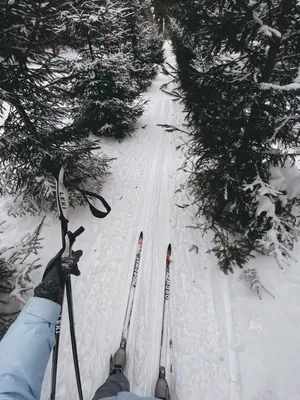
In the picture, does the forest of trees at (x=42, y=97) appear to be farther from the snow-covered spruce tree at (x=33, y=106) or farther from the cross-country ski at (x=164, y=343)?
the cross-country ski at (x=164, y=343)

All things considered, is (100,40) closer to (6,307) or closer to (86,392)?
(6,307)

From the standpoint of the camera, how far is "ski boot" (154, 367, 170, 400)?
125 inches

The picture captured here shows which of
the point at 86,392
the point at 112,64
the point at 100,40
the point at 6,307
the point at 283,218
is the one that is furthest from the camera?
the point at 112,64

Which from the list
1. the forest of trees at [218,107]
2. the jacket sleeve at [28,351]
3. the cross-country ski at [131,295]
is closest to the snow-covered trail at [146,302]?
the cross-country ski at [131,295]

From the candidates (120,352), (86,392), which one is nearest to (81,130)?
(120,352)

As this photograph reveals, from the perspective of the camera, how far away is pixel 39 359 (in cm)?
168

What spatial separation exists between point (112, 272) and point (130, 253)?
679 millimetres

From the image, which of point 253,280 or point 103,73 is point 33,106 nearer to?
point 103,73

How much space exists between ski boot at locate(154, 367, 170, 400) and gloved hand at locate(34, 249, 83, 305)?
7.63 ft

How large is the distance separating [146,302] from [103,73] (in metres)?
8.24

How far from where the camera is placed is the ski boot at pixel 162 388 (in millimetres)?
3166

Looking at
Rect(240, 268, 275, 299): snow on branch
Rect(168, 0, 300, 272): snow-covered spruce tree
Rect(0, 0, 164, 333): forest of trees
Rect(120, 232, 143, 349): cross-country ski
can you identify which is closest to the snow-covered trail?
Rect(120, 232, 143, 349): cross-country ski

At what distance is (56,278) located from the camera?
208 cm

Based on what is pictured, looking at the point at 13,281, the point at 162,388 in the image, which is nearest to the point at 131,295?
the point at 162,388
